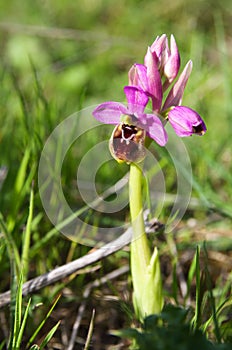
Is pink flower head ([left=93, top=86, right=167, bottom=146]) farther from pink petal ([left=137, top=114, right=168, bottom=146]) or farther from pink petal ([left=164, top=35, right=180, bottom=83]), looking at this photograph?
pink petal ([left=164, top=35, right=180, bottom=83])

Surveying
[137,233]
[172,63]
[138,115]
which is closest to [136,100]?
[138,115]

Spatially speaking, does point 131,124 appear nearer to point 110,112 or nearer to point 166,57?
point 110,112

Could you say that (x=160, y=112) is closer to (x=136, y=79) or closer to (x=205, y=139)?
(x=136, y=79)

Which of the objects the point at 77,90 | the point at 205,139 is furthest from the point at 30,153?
the point at 77,90

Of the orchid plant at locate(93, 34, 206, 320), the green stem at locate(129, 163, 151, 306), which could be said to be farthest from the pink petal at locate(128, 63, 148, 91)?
the green stem at locate(129, 163, 151, 306)

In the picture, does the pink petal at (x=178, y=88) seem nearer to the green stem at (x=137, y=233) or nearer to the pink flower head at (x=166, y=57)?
the pink flower head at (x=166, y=57)

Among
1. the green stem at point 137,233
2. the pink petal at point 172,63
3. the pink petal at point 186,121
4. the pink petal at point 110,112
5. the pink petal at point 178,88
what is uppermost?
the pink petal at point 172,63

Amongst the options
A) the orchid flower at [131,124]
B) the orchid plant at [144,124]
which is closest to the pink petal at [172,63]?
the orchid plant at [144,124]
